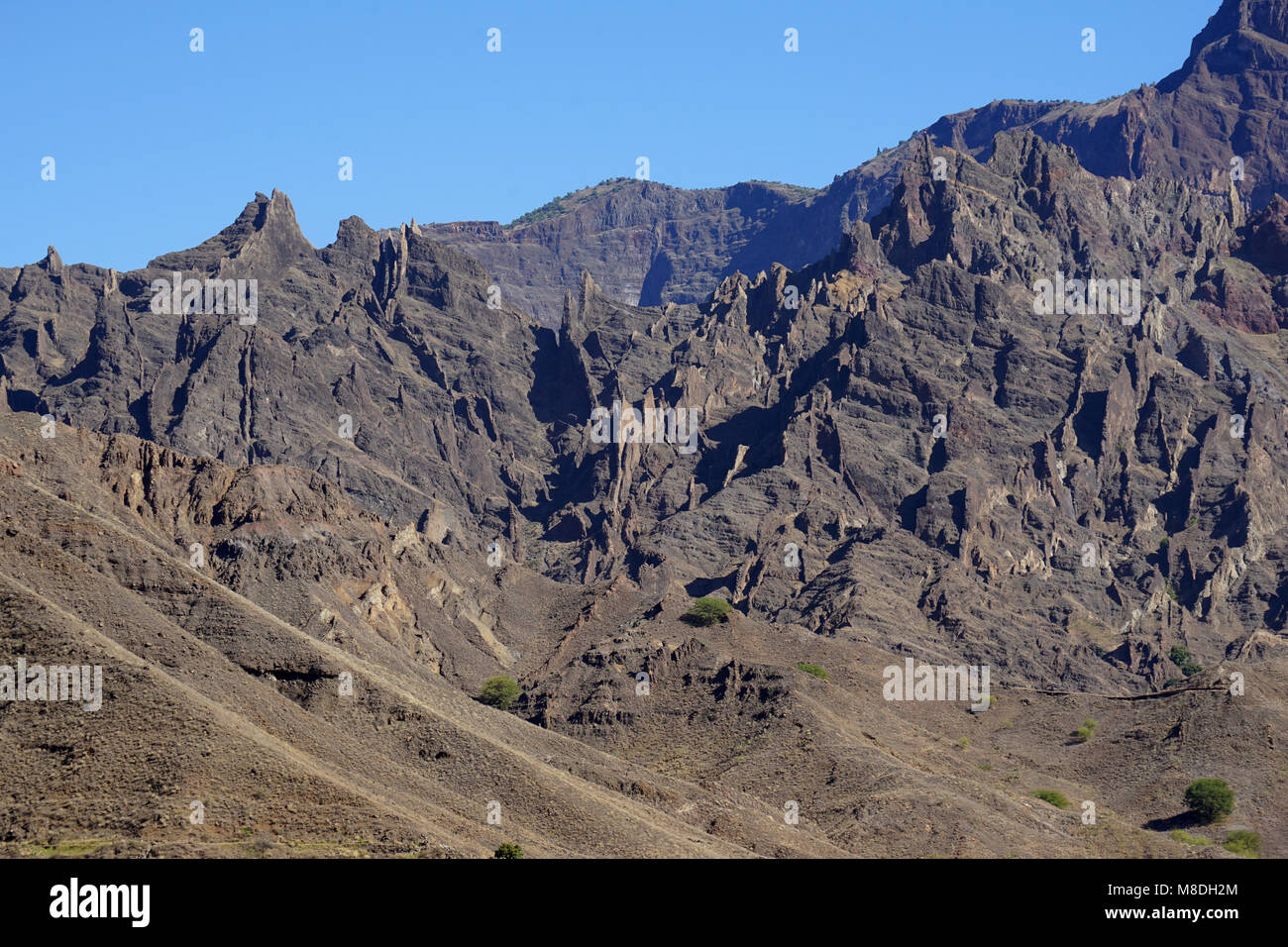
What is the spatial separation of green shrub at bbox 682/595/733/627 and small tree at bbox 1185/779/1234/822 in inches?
2003

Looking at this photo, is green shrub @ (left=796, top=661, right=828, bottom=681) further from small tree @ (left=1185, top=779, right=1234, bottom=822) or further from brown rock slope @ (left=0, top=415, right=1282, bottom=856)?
small tree @ (left=1185, top=779, right=1234, bottom=822)

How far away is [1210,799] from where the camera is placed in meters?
157

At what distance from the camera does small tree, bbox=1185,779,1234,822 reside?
15588 centimetres

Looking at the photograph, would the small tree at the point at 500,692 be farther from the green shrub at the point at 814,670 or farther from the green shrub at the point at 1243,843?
the green shrub at the point at 1243,843

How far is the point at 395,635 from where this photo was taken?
189250 millimetres

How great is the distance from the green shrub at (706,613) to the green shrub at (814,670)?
37.1 ft

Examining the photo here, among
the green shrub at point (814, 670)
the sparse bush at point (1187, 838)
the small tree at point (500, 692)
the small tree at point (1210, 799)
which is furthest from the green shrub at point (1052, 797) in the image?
the small tree at point (500, 692)

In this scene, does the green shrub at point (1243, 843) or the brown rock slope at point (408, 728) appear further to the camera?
the green shrub at point (1243, 843)

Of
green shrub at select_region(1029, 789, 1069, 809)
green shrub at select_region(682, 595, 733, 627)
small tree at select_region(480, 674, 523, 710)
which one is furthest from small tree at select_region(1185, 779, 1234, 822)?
small tree at select_region(480, 674, 523, 710)

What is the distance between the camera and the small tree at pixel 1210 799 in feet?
511
